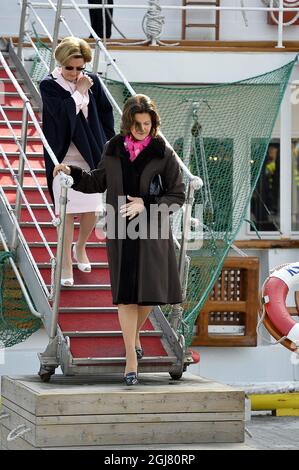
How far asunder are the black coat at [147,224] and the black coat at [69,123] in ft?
2.98

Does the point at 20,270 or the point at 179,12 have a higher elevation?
the point at 179,12

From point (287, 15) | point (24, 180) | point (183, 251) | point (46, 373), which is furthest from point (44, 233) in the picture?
point (287, 15)

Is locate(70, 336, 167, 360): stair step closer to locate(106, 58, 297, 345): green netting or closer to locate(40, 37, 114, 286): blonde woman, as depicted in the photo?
locate(40, 37, 114, 286): blonde woman

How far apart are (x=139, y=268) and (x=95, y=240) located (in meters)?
1.88

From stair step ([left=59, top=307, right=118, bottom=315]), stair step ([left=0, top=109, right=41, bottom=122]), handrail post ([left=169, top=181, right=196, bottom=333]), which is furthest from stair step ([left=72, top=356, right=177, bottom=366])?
stair step ([left=0, top=109, right=41, bottom=122])

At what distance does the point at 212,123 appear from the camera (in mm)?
14078

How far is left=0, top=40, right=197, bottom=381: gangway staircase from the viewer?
869 cm

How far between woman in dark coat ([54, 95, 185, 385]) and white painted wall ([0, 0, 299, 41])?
7981 mm

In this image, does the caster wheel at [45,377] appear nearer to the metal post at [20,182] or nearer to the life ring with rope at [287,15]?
the metal post at [20,182]

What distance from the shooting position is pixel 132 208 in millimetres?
8336

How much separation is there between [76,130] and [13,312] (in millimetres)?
1868
